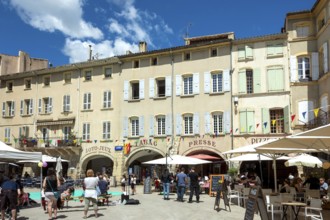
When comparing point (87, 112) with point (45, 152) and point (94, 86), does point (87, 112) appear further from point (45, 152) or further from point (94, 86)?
point (45, 152)

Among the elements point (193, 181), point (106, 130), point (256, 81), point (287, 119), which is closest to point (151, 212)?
point (193, 181)

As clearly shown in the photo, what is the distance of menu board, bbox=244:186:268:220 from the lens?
25.1ft

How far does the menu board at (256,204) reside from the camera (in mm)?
7650

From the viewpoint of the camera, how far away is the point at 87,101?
3334 cm

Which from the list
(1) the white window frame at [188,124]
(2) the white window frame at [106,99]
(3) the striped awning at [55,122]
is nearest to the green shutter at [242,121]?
(1) the white window frame at [188,124]

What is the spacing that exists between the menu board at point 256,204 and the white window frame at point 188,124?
821 inches

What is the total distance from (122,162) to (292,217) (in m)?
20.5

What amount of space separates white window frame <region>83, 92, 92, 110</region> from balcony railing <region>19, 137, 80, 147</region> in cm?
275

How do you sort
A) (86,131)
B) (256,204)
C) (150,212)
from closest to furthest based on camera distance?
(256,204) → (150,212) → (86,131)

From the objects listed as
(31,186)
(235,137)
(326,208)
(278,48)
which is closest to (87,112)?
(31,186)

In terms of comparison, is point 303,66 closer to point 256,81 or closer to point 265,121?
point 256,81

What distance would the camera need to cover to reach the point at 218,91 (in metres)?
28.5

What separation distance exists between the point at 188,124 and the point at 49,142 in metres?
12.3

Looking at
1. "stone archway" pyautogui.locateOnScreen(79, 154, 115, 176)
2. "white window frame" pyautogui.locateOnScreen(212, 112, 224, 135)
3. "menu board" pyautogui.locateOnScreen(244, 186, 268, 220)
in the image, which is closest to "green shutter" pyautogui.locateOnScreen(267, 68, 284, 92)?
"white window frame" pyautogui.locateOnScreen(212, 112, 224, 135)
